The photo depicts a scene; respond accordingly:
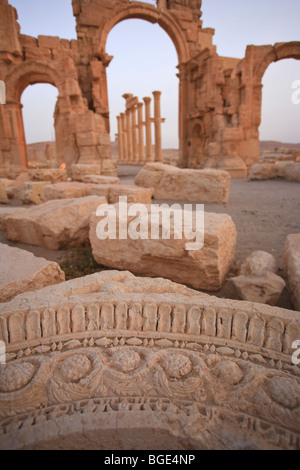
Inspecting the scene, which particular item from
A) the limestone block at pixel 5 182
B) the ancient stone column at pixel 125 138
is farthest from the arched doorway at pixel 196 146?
the ancient stone column at pixel 125 138

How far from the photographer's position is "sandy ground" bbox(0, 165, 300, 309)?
303cm

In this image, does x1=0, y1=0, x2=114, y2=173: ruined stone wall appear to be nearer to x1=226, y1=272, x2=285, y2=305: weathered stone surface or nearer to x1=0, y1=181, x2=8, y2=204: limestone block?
x1=0, y1=181, x2=8, y2=204: limestone block

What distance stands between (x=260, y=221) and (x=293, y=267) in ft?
7.21

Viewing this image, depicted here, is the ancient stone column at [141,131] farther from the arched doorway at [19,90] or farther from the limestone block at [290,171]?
the limestone block at [290,171]

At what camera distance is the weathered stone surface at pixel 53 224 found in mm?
3145

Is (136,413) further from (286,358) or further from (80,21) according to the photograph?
(80,21)

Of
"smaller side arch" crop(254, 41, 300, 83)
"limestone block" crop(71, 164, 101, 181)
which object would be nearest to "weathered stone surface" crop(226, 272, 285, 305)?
"limestone block" crop(71, 164, 101, 181)

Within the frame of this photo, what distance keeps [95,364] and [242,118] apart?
37.1ft

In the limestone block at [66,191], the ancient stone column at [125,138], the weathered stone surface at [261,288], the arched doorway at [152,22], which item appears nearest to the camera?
the weathered stone surface at [261,288]

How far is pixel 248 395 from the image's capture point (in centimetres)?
101

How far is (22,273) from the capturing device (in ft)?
6.06

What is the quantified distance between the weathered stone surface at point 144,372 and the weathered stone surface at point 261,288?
0.57 metres

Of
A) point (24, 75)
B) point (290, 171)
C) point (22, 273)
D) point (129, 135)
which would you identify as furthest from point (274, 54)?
point (129, 135)
